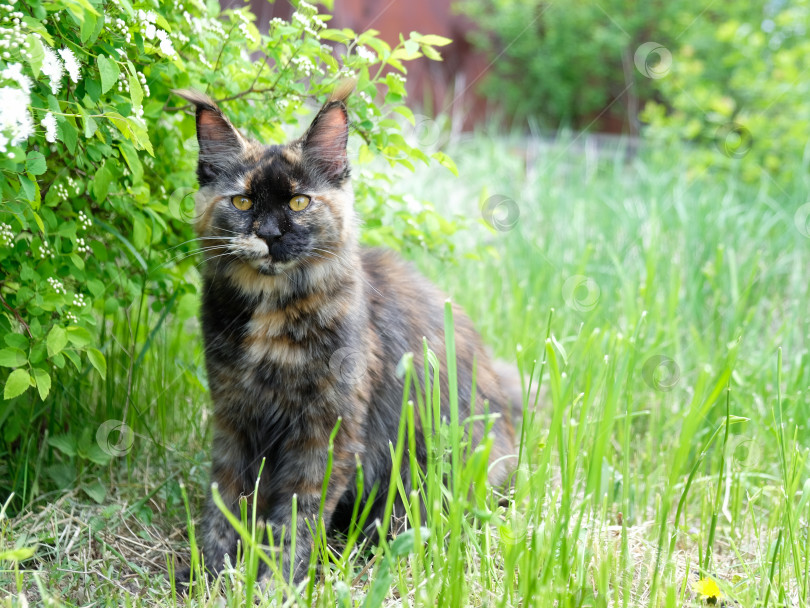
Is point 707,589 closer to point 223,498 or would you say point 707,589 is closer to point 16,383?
point 223,498

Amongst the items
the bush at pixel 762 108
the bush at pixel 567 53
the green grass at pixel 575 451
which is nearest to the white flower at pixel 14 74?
the green grass at pixel 575 451

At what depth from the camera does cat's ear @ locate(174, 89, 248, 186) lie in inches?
76.6

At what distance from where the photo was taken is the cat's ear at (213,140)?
1.95m

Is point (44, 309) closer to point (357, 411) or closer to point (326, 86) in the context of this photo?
point (357, 411)

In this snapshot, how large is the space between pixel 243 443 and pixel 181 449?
1.63 feet

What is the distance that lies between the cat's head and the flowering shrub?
0.50ft

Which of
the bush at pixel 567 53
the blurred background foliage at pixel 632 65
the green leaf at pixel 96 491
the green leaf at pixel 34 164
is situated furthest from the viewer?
the bush at pixel 567 53

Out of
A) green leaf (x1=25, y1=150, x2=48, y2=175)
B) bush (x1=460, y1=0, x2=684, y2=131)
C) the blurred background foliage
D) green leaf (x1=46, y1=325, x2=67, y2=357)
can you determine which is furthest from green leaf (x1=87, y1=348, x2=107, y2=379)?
bush (x1=460, y1=0, x2=684, y2=131)

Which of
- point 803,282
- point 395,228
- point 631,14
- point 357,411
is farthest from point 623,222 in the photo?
point 631,14

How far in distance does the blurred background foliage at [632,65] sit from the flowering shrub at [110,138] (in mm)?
3939

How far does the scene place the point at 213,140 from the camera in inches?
79.4

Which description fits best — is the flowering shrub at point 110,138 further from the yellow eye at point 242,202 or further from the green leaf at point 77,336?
the yellow eye at point 242,202

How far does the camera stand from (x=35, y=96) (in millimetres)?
1549

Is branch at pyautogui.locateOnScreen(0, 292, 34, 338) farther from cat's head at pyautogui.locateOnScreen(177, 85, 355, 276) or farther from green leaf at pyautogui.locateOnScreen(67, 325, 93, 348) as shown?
cat's head at pyautogui.locateOnScreen(177, 85, 355, 276)
